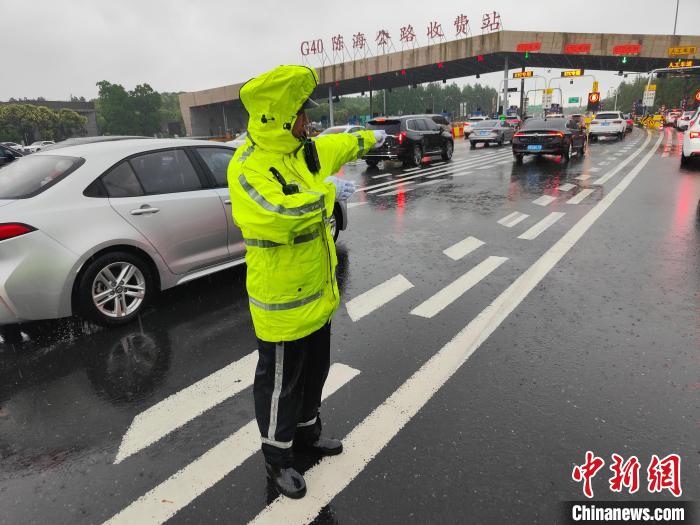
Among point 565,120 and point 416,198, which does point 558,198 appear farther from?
point 565,120

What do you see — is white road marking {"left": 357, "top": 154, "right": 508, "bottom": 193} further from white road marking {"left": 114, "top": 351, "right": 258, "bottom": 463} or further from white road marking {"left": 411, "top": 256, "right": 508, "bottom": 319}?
white road marking {"left": 114, "top": 351, "right": 258, "bottom": 463}

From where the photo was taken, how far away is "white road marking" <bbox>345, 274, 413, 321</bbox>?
4.62m

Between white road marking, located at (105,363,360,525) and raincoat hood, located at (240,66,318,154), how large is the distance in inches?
65.2

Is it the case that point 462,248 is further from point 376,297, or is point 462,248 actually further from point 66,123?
point 66,123

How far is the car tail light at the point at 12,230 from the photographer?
3.62 m

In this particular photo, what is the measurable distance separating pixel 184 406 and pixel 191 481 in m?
0.75

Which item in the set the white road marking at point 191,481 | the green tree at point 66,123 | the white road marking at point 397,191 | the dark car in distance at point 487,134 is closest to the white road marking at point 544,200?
the white road marking at point 397,191

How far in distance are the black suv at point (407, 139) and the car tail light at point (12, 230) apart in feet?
44.3

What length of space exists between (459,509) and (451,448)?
42 centimetres

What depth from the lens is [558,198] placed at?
10328 millimetres

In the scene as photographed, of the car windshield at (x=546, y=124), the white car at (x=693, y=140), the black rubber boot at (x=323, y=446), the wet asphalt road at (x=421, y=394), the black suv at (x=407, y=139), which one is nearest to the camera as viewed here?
the wet asphalt road at (x=421, y=394)

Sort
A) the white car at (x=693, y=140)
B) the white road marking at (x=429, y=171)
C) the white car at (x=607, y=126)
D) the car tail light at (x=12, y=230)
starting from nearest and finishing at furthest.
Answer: the car tail light at (x=12, y=230)
the white road marking at (x=429, y=171)
the white car at (x=693, y=140)
the white car at (x=607, y=126)

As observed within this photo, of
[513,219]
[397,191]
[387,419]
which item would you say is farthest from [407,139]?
[387,419]

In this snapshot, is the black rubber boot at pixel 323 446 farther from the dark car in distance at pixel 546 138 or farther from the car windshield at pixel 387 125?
the dark car in distance at pixel 546 138
